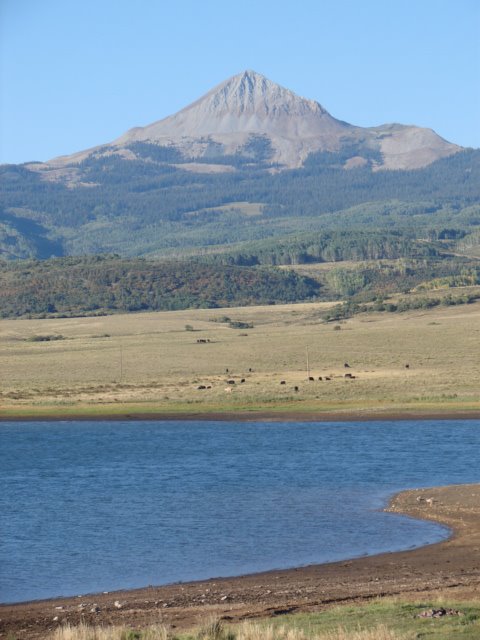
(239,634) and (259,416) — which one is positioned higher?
(239,634)

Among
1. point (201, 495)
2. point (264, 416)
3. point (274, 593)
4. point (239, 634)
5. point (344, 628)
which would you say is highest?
point (239, 634)

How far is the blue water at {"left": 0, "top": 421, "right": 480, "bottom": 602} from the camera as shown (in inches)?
1101

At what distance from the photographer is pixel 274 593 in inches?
955

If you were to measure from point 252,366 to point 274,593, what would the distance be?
52.8 meters

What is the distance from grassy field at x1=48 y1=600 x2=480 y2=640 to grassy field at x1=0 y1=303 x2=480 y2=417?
36321 mm

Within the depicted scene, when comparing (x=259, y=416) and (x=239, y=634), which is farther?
(x=259, y=416)

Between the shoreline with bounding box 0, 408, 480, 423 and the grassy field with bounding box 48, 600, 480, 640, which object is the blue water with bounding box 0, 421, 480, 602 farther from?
the grassy field with bounding box 48, 600, 480, 640

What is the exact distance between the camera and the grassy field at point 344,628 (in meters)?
19.2

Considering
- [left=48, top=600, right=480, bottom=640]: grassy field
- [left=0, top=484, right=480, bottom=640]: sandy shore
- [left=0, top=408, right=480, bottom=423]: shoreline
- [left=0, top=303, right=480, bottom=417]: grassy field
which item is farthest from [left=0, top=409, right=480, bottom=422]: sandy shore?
[left=48, top=600, right=480, bottom=640]: grassy field

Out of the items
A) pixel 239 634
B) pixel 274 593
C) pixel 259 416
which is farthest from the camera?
pixel 259 416

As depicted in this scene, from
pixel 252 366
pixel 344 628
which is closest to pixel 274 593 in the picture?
pixel 344 628

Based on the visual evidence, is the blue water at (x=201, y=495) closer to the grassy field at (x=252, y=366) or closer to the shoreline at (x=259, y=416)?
the shoreline at (x=259, y=416)

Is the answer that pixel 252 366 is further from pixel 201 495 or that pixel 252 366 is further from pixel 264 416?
pixel 201 495

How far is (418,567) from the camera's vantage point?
2642cm
